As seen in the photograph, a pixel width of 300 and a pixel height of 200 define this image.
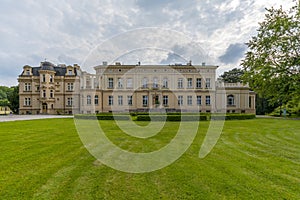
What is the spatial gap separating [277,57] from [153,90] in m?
21.9

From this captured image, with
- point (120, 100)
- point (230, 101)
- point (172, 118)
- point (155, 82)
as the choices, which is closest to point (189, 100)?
point (155, 82)

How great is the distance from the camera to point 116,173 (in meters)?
4.56

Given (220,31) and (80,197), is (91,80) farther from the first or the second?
(80,197)

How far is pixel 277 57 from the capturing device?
1572cm

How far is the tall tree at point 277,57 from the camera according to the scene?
571 inches

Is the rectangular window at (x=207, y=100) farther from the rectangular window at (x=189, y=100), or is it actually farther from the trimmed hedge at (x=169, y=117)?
the trimmed hedge at (x=169, y=117)

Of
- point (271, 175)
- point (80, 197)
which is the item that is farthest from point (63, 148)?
point (271, 175)

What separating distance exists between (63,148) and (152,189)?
4504 millimetres

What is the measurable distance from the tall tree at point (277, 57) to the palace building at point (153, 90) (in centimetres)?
1936

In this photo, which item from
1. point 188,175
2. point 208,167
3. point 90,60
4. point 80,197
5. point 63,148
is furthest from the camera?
point 90,60

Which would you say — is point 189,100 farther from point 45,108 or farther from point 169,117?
point 45,108

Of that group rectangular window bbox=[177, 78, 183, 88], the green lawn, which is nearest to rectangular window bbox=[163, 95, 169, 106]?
rectangular window bbox=[177, 78, 183, 88]

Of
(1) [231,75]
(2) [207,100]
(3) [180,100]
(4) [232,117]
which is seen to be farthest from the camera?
(1) [231,75]

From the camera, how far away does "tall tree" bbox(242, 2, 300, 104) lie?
14.5m
